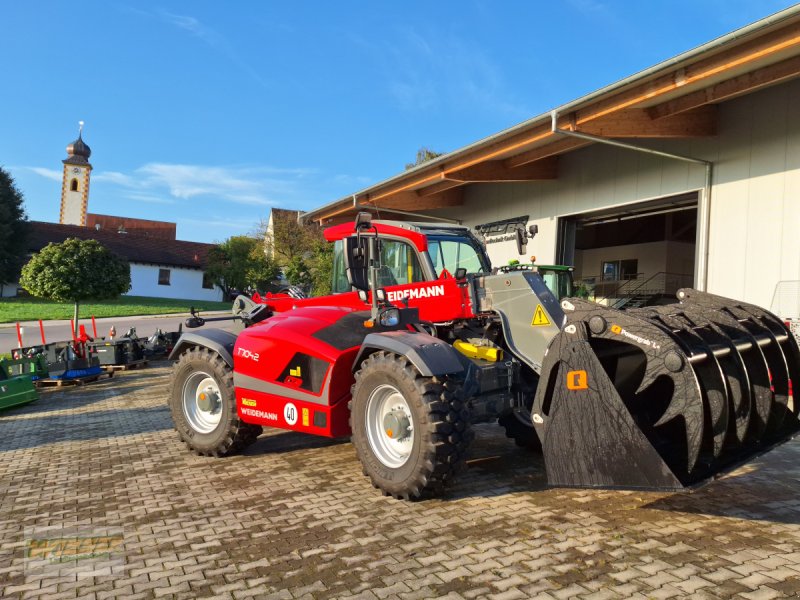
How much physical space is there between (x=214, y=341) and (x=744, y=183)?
8.40 metres

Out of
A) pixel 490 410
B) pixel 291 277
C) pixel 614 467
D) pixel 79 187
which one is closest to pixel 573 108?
pixel 490 410

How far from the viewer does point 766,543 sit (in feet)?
11.8

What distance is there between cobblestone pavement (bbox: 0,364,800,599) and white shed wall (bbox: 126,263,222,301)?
46.0 metres

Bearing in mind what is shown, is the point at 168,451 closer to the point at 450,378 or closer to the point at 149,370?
the point at 450,378

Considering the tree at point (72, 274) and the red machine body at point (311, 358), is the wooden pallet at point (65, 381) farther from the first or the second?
the red machine body at point (311, 358)

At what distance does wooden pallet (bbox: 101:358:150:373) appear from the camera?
40.8 feet

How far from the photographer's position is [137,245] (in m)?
50.0

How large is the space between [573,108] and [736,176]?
284 cm

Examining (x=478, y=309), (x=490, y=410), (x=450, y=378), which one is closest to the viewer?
(x=450, y=378)

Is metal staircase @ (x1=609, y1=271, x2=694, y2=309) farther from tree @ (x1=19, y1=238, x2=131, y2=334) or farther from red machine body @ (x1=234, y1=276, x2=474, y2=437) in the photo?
red machine body @ (x1=234, y1=276, x2=474, y2=437)

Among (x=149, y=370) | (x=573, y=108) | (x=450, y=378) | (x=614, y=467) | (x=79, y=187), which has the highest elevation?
(x=79, y=187)

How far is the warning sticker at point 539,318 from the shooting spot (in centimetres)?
486

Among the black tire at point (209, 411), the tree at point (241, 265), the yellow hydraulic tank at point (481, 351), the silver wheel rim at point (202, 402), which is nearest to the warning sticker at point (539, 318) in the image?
the yellow hydraulic tank at point (481, 351)

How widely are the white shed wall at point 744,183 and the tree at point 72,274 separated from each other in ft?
40.4
